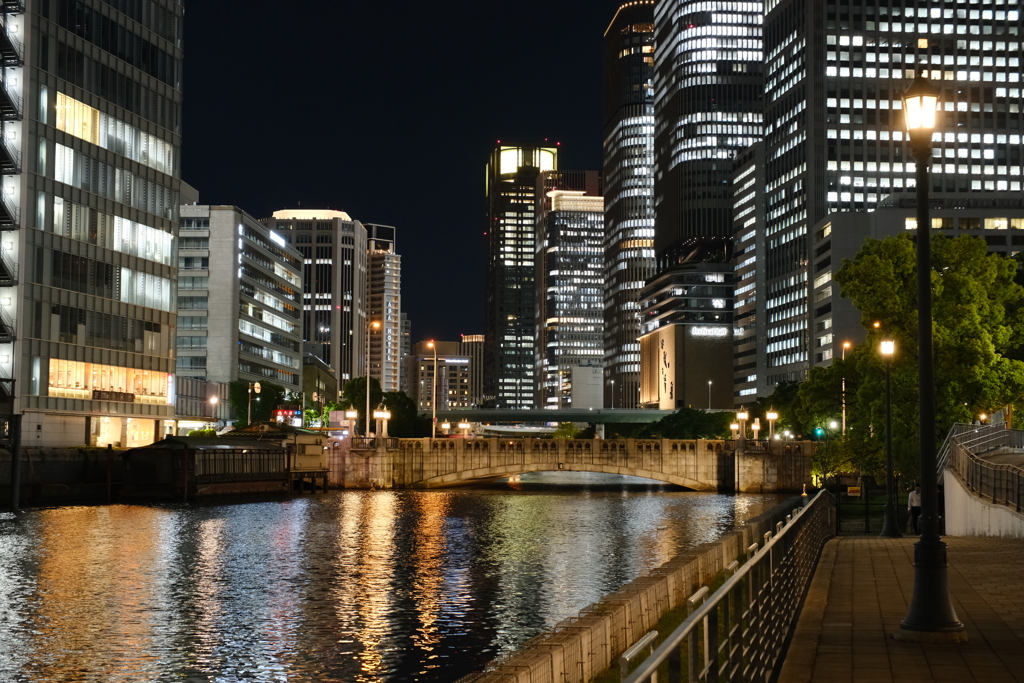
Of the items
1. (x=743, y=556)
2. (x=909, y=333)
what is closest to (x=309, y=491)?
(x=909, y=333)

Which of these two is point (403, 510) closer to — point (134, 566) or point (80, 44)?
point (134, 566)

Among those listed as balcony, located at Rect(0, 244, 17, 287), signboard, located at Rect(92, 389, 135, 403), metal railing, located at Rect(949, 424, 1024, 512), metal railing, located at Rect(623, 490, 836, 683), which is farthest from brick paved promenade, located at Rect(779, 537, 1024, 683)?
signboard, located at Rect(92, 389, 135, 403)

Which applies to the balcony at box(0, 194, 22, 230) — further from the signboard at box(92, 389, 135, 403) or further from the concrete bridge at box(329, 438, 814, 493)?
the concrete bridge at box(329, 438, 814, 493)

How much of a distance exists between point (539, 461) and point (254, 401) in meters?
61.4

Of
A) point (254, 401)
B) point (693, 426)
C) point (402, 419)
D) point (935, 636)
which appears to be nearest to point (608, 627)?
point (935, 636)

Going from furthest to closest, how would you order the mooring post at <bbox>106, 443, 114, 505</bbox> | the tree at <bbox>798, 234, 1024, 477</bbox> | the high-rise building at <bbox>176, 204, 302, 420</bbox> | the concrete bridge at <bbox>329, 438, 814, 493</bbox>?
the high-rise building at <bbox>176, 204, 302, 420</bbox>, the concrete bridge at <bbox>329, 438, 814, 493</bbox>, the mooring post at <bbox>106, 443, 114, 505</bbox>, the tree at <bbox>798, 234, 1024, 477</bbox>

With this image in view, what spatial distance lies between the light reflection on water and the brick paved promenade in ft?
25.9

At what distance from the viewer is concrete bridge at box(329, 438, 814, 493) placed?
10625cm

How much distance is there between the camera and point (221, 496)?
84.9 metres

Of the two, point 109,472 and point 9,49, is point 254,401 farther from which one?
point 109,472

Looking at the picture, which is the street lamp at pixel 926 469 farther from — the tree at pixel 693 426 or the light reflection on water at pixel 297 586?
the tree at pixel 693 426

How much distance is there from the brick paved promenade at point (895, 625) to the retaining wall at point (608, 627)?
1.66 m

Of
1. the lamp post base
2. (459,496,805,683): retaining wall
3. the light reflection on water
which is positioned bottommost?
the light reflection on water

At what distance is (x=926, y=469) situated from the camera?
1697 centimetres
